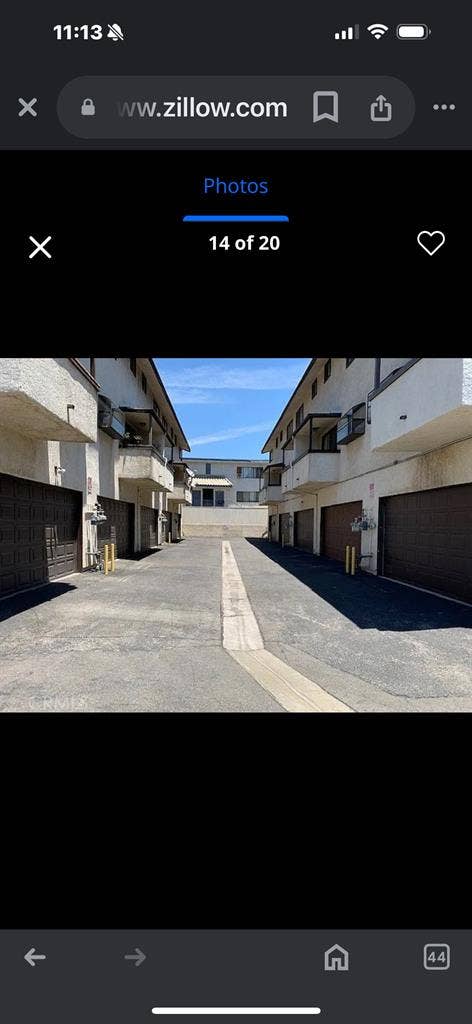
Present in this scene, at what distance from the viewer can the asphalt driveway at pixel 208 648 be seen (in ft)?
9.85

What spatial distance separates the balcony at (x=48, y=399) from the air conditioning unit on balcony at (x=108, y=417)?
314cm

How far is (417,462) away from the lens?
848 cm

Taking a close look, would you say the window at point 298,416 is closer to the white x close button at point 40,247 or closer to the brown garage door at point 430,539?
the brown garage door at point 430,539

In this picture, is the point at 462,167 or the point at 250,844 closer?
the point at 250,844

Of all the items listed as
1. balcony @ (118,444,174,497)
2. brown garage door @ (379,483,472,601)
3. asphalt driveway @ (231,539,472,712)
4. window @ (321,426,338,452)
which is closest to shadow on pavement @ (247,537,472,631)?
asphalt driveway @ (231,539,472,712)

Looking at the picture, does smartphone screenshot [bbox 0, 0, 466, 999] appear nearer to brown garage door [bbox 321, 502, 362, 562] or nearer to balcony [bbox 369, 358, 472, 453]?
balcony [bbox 369, 358, 472, 453]

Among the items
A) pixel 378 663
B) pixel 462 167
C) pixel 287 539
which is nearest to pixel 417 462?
pixel 378 663

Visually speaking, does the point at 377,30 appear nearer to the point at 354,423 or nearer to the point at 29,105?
the point at 29,105

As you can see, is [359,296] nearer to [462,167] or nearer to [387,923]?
[462,167]
